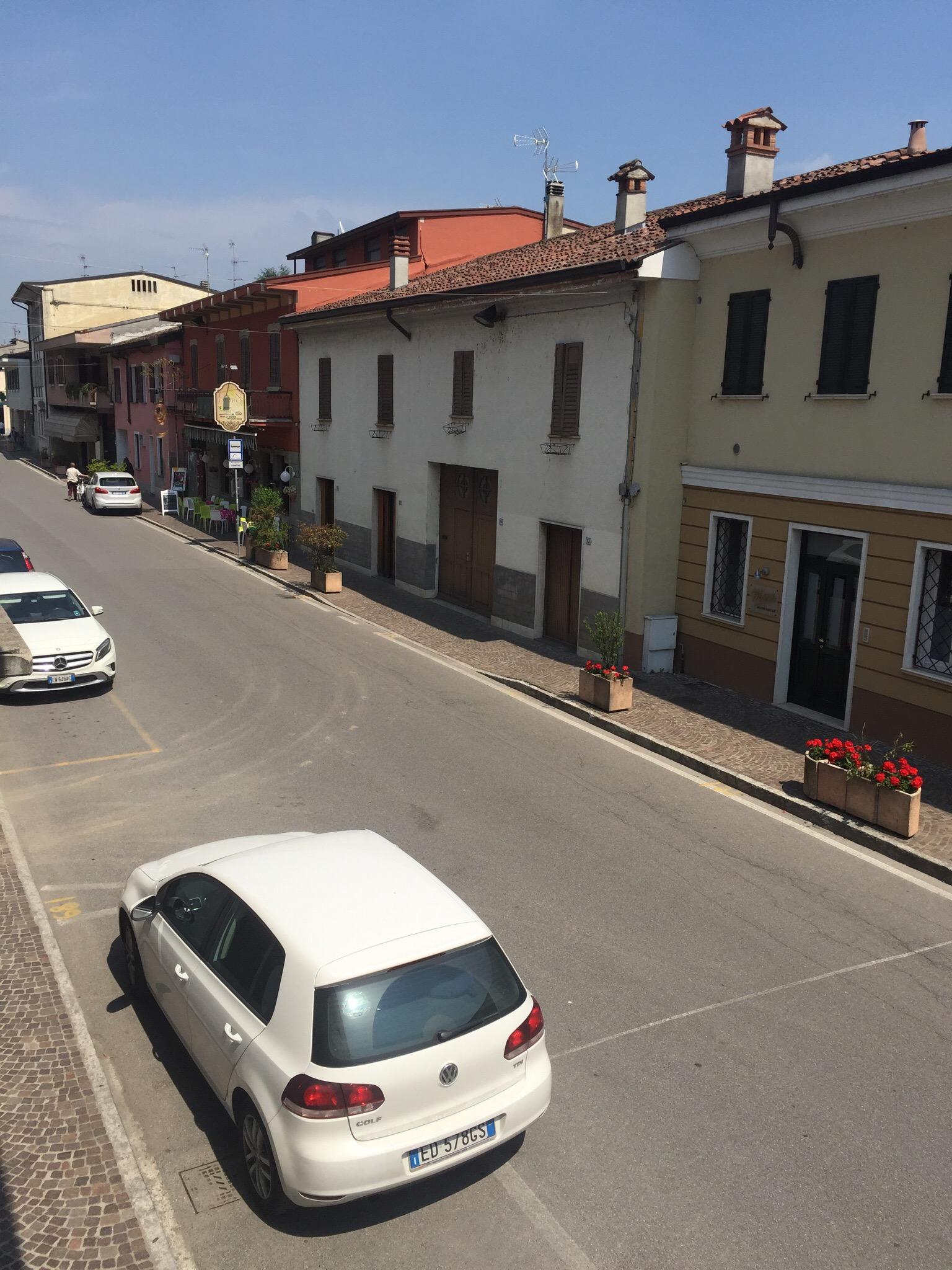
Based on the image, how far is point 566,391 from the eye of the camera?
17.0m

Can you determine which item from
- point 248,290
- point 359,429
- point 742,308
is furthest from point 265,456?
point 742,308

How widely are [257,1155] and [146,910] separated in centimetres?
190

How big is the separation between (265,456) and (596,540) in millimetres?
17667

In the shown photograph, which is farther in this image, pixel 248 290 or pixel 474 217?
pixel 474 217

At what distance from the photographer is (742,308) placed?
14.1m

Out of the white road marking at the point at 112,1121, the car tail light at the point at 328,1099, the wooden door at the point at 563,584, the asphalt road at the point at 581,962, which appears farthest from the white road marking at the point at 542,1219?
the wooden door at the point at 563,584

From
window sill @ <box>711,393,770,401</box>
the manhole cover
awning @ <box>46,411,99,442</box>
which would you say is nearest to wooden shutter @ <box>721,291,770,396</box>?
window sill @ <box>711,393,770,401</box>

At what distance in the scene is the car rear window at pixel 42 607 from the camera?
14188mm

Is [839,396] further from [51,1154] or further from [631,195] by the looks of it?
[51,1154]

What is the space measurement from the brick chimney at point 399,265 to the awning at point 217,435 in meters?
6.67

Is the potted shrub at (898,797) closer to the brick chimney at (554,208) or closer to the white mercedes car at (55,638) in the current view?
the white mercedes car at (55,638)

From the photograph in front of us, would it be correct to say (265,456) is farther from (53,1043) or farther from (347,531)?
(53,1043)

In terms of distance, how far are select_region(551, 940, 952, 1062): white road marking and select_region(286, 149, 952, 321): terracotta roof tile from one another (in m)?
8.15

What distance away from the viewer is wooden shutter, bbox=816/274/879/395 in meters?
12.2
